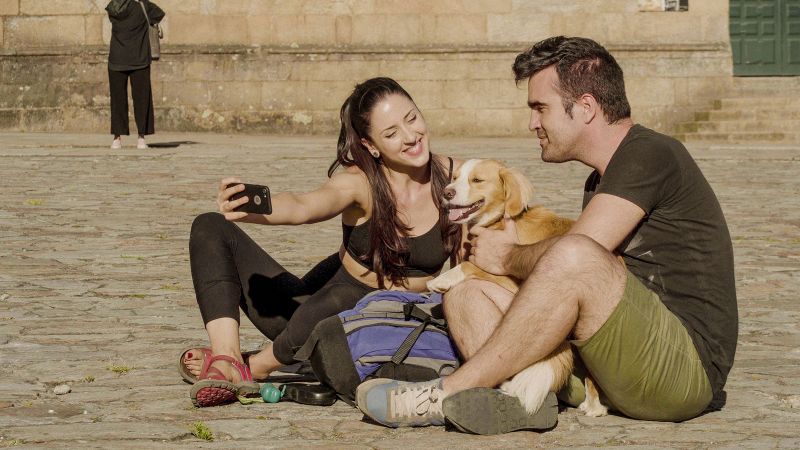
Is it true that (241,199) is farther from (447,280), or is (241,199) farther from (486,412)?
(486,412)

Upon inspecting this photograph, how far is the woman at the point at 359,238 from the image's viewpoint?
20.1 ft

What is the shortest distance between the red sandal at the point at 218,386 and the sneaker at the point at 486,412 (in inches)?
40.8

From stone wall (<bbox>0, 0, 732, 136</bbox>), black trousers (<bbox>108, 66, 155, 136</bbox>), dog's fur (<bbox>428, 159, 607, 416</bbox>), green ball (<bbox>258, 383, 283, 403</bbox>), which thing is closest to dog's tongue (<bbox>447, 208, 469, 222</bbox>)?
dog's fur (<bbox>428, 159, 607, 416</bbox>)

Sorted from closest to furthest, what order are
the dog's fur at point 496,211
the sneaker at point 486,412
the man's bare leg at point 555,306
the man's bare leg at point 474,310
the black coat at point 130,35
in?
the man's bare leg at point 555,306
the sneaker at point 486,412
the man's bare leg at point 474,310
the dog's fur at point 496,211
the black coat at point 130,35

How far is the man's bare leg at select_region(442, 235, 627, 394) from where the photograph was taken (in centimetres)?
498

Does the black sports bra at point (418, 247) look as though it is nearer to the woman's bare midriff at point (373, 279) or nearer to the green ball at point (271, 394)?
the woman's bare midriff at point (373, 279)

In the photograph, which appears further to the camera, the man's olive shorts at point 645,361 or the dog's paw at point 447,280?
the dog's paw at point 447,280

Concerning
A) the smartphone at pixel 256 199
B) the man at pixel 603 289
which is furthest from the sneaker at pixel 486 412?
the smartphone at pixel 256 199

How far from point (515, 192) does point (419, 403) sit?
922mm

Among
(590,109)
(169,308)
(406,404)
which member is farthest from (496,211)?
(169,308)

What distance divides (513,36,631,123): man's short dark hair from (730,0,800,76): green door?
19.7 meters

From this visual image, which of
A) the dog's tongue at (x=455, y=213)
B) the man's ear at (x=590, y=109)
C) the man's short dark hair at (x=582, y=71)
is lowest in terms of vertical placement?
the dog's tongue at (x=455, y=213)

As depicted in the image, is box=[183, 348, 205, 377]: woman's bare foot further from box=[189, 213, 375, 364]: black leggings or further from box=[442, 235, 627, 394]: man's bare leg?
box=[442, 235, 627, 394]: man's bare leg

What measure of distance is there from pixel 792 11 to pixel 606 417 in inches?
804
